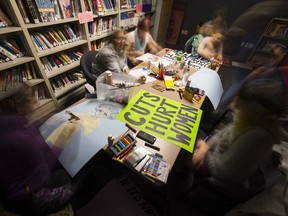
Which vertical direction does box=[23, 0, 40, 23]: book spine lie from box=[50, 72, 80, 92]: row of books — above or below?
above

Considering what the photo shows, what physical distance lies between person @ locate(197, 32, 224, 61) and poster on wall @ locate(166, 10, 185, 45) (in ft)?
7.47

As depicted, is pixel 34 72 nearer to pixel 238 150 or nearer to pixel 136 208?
pixel 136 208

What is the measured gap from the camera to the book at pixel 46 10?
5.56ft

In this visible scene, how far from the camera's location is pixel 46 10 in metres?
1.77

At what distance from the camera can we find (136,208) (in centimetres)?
118

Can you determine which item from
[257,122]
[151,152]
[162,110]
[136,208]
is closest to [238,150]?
[257,122]

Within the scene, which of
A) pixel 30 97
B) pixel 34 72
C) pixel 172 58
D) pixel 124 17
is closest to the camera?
pixel 30 97

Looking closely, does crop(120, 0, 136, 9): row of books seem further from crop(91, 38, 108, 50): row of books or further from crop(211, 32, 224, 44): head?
crop(211, 32, 224, 44): head

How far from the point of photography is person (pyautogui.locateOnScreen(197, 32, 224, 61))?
2402 mm

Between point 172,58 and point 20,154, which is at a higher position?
point 20,154

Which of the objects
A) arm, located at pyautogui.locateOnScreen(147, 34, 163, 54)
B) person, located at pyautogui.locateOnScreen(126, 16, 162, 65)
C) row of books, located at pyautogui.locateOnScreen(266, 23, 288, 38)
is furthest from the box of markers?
row of books, located at pyautogui.locateOnScreen(266, 23, 288, 38)

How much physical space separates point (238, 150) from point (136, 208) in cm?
86

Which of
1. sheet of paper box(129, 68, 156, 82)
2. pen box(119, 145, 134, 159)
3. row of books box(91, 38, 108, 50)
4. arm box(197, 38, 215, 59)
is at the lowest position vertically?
row of books box(91, 38, 108, 50)

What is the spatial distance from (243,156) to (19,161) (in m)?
1.12
